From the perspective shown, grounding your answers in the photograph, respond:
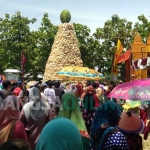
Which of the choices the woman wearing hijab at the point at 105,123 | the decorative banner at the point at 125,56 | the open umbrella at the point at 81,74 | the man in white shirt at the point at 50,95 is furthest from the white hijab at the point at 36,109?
the decorative banner at the point at 125,56

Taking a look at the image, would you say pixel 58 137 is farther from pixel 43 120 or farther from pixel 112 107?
pixel 43 120

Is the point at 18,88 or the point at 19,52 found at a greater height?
the point at 19,52

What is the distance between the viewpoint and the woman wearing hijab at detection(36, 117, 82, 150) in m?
2.49

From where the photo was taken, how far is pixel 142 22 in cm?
2961

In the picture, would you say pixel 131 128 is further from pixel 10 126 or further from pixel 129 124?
pixel 10 126

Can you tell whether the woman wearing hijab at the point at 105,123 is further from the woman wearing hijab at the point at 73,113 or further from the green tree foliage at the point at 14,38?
the green tree foliage at the point at 14,38

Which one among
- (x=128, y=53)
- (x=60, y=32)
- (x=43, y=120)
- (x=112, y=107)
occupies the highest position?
(x=60, y=32)

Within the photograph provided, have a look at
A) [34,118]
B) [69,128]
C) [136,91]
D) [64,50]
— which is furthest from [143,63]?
[64,50]

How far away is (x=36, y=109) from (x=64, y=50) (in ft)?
82.0

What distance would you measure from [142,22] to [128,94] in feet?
84.6

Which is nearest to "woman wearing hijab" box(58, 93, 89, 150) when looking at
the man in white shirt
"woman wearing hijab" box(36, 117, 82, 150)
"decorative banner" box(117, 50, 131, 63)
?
"woman wearing hijab" box(36, 117, 82, 150)

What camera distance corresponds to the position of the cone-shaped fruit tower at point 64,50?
2942 cm

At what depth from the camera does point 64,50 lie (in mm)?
29828

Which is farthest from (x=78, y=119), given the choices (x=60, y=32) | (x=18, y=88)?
(x=60, y=32)
